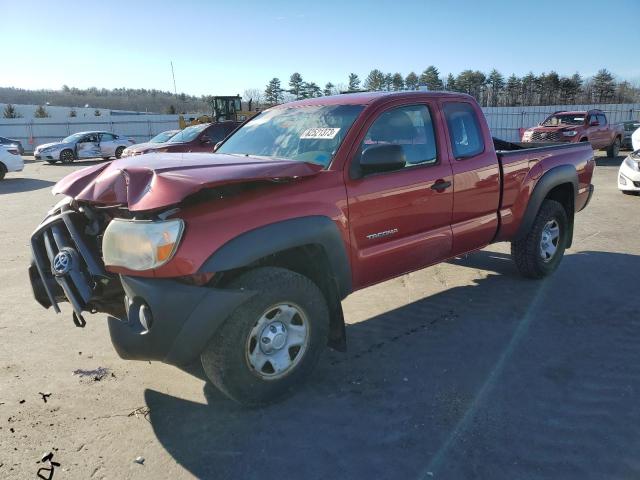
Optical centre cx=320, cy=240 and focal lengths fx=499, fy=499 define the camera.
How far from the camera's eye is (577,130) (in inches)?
677

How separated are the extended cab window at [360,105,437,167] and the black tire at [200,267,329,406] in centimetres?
133

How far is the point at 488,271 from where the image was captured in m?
5.93

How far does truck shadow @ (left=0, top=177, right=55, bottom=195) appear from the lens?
13812 mm

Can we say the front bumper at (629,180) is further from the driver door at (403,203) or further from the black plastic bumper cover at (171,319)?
the black plastic bumper cover at (171,319)

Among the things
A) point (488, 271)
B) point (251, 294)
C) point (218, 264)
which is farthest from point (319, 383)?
point (488, 271)

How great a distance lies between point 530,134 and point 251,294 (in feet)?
56.0

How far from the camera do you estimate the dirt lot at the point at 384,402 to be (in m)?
2.65

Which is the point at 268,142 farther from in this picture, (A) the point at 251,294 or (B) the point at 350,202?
(A) the point at 251,294

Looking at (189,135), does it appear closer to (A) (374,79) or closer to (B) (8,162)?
(B) (8,162)

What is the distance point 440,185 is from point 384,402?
6.01 feet

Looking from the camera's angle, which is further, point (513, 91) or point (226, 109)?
point (513, 91)

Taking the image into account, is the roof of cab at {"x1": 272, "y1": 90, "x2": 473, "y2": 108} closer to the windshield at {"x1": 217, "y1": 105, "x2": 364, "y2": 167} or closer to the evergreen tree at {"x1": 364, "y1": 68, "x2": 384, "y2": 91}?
the windshield at {"x1": 217, "y1": 105, "x2": 364, "y2": 167}

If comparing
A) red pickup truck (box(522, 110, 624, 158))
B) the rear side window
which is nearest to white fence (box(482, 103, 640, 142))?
red pickup truck (box(522, 110, 624, 158))

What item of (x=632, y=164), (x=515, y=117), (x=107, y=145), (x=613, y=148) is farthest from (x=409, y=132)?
(x=515, y=117)
